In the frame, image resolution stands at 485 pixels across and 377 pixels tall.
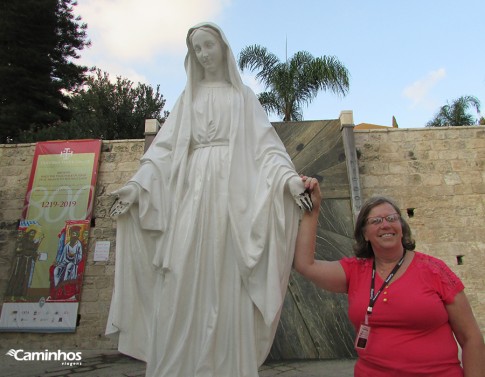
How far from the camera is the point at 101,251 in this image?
24.1ft

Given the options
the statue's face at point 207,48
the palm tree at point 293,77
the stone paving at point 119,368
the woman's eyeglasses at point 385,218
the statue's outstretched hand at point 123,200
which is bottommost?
the stone paving at point 119,368

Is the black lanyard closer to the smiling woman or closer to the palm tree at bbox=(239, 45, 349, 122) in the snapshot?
the smiling woman

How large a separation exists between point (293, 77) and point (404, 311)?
11.5 metres

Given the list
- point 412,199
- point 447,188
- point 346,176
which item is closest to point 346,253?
point 346,176

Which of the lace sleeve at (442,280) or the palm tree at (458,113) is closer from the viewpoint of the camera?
the lace sleeve at (442,280)

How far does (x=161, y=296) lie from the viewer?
187 centimetres

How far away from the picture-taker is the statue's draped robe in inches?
69.9

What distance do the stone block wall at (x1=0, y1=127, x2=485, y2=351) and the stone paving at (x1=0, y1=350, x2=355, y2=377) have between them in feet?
5.60

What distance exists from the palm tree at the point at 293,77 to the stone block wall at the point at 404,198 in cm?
469

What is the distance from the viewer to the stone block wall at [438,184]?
7.00 meters

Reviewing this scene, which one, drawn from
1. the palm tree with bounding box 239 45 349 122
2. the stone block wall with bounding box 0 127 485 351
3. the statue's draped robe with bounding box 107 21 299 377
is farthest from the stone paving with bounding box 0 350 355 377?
the palm tree with bounding box 239 45 349 122

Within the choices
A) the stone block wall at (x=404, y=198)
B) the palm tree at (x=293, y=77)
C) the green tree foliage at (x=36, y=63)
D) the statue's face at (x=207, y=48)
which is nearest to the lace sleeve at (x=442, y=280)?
the statue's face at (x=207, y=48)

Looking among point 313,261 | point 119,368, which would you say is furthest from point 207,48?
point 119,368

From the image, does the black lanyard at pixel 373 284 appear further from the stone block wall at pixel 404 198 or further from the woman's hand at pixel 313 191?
the stone block wall at pixel 404 198
